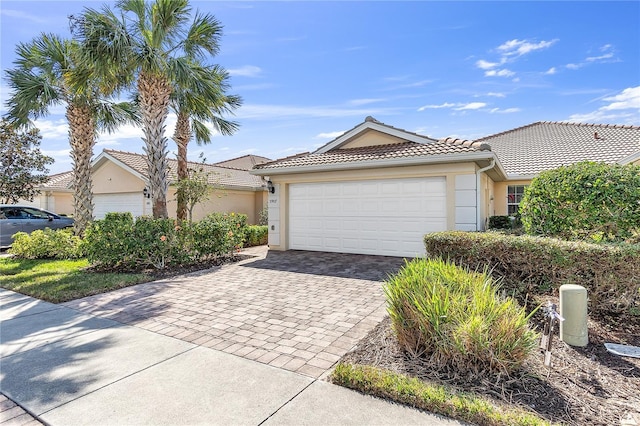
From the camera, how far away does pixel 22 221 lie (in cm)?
1427

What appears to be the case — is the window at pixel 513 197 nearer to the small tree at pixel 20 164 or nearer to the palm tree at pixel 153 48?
the palm tree at pixel 153 48

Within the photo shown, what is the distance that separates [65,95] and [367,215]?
1147 cm

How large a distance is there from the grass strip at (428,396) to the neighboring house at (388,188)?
23.9 feet

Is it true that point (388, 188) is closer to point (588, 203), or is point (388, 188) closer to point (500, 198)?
point (588, 203)

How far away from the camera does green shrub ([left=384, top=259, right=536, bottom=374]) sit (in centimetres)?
326

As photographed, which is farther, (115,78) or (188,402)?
(115,78)

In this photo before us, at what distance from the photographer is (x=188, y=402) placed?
9.65 ft

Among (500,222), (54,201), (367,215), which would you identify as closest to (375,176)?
(367,215)

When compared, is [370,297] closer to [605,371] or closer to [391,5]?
[605,371]

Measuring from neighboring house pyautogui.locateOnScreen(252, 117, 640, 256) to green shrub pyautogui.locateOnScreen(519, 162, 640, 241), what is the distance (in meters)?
3.02

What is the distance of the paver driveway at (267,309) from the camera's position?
412 cm

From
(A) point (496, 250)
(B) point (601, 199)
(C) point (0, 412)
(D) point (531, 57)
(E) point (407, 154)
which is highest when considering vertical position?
(D) point (531, 57)

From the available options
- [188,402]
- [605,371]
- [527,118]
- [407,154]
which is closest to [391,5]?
[407,154]

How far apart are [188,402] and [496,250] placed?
4576mm
